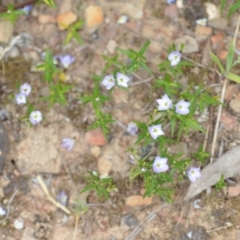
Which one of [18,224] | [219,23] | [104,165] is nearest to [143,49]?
[219,23]

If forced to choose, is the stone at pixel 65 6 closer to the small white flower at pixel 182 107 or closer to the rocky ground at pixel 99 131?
the rocky ground at pixel 99 131

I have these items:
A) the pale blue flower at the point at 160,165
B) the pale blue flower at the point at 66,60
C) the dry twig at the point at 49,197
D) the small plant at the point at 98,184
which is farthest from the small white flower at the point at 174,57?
the dry twig at the point at 49,197

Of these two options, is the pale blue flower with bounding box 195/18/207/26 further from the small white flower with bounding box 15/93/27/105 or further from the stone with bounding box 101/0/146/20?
the small white flower with bounding box 15/93/27/105

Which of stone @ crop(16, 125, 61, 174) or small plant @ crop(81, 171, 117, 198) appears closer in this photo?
small plant @ crop(81, 171, 117, 198)

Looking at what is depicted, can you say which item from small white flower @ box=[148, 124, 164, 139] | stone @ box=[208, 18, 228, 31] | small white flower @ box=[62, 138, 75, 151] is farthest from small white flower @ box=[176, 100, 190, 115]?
small white flower @ box=[62, 138, 75, 151]

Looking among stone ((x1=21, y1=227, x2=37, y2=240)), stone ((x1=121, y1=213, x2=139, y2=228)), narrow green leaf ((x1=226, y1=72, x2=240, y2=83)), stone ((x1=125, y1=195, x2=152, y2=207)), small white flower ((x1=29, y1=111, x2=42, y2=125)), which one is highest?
narrow green leaf ((x1=226, y1=72, x2=240, y2=83))

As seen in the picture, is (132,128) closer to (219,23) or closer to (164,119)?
(164,119)

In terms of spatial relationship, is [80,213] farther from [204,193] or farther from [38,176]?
[204,193]
